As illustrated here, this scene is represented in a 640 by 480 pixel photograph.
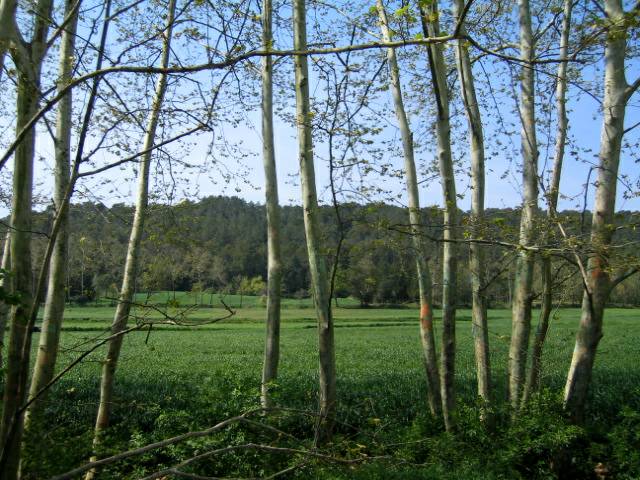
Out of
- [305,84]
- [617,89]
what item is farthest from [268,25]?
[617,89]

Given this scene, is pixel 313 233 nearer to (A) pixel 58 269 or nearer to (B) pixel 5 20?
(A) pixel 58 269

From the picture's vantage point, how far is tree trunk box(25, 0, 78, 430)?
413 centimetres

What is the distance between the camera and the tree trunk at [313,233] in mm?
6133

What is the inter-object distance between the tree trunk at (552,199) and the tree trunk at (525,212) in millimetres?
152

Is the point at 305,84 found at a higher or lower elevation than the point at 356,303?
higher

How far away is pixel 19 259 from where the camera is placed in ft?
9.69

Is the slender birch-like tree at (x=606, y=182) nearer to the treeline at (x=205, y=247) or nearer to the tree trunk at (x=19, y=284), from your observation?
the treeline at (x=205, y=247)

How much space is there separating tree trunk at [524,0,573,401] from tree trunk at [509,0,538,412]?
0.50 feet

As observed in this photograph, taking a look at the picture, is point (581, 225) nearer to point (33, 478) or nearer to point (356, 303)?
point (33, 478)

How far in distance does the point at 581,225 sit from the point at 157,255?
4.89 metres

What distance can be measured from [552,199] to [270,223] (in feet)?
11.5

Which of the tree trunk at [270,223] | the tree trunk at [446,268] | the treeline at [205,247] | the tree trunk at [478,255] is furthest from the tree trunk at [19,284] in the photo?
the tree trunk at [478,255]

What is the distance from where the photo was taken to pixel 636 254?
203 inches

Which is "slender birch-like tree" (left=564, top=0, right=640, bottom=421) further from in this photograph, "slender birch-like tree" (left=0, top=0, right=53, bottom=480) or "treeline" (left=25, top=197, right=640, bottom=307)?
"slender birch-like tree" (left=0, top=0, right=53, bottom=480)
